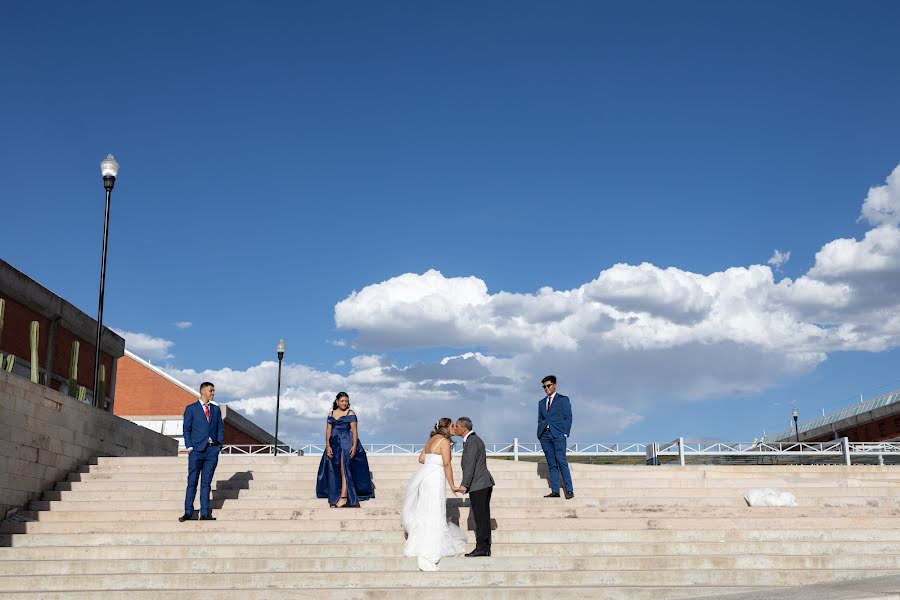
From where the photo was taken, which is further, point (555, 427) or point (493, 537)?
point (555, 427)

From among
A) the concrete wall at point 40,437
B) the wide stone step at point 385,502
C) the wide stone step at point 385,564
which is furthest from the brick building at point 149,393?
the wide stone step at point 385,564

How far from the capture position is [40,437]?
13352 mm

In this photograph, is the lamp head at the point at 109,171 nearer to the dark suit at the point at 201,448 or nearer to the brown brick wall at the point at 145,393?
the dark suit at the point at 201,448

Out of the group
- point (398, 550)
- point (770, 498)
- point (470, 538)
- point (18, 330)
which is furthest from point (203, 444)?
point (18, 330)

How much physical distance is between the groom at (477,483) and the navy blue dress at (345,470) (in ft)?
8.72

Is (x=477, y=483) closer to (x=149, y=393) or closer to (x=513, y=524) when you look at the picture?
(x=513, y=524)

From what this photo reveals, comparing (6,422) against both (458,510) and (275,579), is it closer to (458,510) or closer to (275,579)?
(275,579)

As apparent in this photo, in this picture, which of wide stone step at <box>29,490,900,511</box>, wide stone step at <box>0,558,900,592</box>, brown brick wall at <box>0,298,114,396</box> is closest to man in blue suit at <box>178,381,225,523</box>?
wide stone step at <box>29,490,900,511</box>

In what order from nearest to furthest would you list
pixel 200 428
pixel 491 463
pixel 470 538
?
pixel 470 538
pixel 200 428
pixel 491 463

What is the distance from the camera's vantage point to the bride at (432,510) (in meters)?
9.56

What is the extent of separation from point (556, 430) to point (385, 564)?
12.9 feet

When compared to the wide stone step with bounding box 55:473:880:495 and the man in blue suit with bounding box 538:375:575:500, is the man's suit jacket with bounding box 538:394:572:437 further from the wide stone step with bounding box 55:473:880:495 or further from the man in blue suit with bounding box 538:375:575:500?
the wide stone step with bounding box 55:473:880:495

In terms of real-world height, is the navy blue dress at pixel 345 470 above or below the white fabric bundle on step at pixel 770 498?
above

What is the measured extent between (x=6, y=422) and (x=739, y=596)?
34.4 ft
